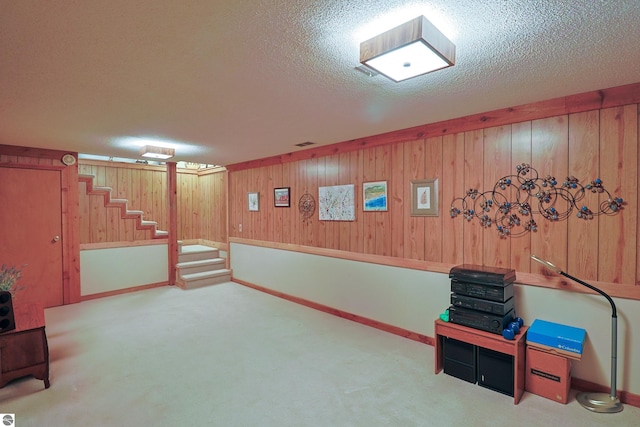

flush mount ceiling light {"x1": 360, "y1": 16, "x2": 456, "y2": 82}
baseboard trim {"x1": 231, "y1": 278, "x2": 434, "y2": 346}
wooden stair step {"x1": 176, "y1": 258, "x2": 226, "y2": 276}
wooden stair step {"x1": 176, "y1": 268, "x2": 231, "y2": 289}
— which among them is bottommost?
baseboard trim {"x1": 231, "y1": 278, "x2": 434, "y2": 346}

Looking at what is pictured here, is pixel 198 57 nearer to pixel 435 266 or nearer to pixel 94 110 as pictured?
pixel 94 110

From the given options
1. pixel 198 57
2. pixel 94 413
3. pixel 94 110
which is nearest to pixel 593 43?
pixel 198 57

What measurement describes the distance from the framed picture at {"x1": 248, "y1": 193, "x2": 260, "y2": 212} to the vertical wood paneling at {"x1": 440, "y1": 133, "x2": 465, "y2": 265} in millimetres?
3432

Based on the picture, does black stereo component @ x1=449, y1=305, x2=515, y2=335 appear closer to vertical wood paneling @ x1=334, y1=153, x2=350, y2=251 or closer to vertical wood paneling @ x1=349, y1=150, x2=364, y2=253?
vertical wood paneling @ x1=349, y1=150, x2=364, y2=253

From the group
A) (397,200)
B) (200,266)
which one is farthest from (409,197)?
(200,266)

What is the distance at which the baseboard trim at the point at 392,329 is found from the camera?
2.36m

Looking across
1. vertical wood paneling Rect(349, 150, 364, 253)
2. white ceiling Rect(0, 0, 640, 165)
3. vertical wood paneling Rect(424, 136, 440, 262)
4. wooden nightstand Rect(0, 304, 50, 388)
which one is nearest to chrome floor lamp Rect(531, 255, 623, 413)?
vertical wood paneling Rect(424, 136, 440, 262)

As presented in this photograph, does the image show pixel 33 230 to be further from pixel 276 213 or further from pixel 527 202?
pixel 527 202

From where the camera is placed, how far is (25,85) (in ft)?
7.07

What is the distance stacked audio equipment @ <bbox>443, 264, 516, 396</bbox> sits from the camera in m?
2.52

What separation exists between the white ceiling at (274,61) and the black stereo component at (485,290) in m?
1.49

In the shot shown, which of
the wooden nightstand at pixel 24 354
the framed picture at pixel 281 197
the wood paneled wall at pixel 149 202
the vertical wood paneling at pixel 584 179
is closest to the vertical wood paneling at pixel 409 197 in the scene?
the vertical wood paneling at pixel 584 179

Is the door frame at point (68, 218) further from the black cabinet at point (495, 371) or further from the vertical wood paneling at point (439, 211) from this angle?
the black cabinet at point (495, 371)

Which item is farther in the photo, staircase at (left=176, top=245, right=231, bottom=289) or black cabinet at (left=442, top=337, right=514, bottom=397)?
staircase at (left=176, top=245, right=231, bottom=289)
